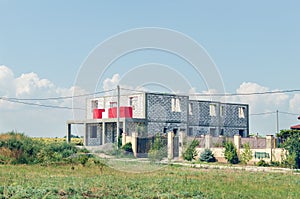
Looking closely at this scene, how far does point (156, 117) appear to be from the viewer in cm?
4572

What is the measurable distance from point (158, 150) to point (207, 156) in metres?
4.36

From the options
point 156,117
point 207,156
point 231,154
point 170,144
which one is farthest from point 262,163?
point 156,117

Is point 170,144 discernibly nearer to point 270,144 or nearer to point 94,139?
point 270,144

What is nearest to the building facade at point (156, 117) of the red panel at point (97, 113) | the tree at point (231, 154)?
the red panel at point (97, 113)

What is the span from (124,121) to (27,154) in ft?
56.7

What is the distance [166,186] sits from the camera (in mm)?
14492

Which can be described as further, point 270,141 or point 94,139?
point 94,139

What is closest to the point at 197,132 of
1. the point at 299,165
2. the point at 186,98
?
the point at 186,98

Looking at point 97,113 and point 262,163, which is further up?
point 97,113

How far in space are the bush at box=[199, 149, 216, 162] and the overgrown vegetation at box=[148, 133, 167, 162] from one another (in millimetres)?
3134

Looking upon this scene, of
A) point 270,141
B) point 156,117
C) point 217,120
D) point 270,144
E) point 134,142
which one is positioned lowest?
point 134,142

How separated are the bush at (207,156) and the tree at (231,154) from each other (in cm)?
161

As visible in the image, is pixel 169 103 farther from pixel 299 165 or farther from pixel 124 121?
pixel 299 165

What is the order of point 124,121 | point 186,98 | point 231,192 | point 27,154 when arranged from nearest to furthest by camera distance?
point 231,192 → point 27,154 → point 124,121 → point 186,98
